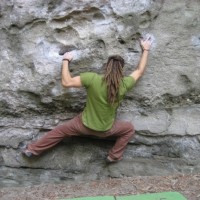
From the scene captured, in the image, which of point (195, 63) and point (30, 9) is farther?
point (195, 63)

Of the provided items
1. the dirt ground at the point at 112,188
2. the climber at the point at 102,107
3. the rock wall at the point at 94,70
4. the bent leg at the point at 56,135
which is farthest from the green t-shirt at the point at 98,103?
the dirt ground at the point at 112,188

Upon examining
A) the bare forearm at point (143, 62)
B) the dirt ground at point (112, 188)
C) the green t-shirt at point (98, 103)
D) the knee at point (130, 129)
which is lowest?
the dirt ground at point (112, 188)

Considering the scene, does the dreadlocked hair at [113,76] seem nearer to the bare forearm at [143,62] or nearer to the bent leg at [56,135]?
the bare forearm at [143,62]

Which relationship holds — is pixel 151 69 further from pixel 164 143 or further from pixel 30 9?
pixel 30 9

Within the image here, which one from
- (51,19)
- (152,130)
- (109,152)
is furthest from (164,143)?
(51,19)

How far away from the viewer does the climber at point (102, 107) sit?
386 centimetres

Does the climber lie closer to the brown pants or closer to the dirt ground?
the brown pants

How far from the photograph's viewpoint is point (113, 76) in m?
3.84

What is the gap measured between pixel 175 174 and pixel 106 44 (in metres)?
1.53

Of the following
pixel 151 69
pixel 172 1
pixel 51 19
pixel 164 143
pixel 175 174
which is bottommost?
pixel 175 174

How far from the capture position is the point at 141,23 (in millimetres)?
4043

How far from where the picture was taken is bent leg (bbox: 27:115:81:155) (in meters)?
4.05

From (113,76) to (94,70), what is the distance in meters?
0.35

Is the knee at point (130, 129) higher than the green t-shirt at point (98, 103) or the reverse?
the reverse
